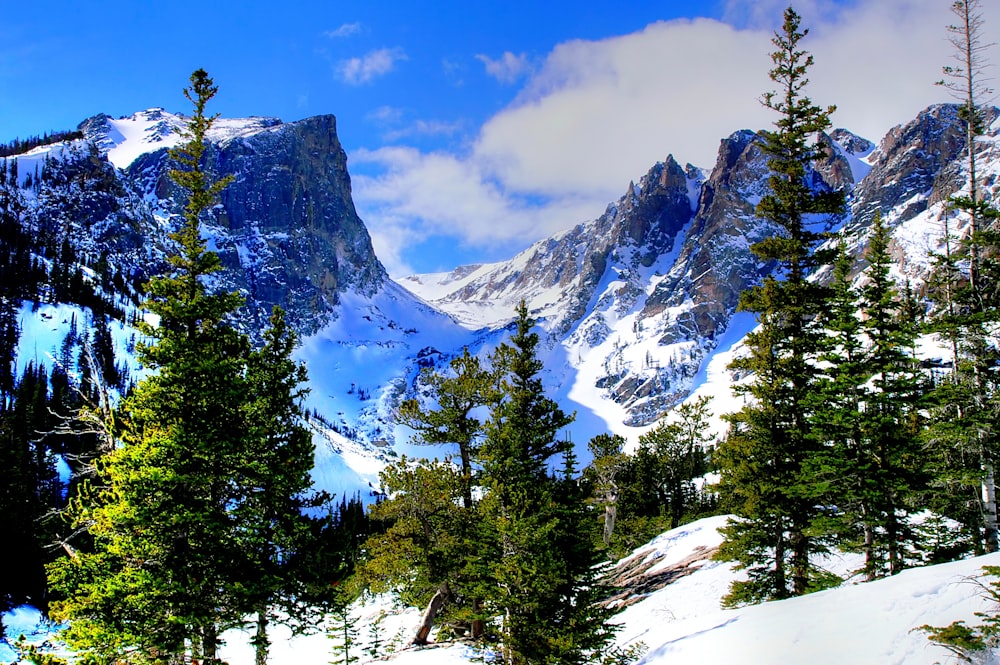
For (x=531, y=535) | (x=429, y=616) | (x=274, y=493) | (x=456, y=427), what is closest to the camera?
(x=531, y=535)

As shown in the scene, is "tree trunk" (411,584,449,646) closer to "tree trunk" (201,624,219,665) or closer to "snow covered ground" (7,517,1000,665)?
"snow covered ground" (7,517,1000,665)

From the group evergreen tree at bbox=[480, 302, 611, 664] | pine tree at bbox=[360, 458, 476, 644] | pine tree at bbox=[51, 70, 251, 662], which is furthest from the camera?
pine tree at bbox=[360, 458, 476, 644]

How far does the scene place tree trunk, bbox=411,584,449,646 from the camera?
78.7 ft

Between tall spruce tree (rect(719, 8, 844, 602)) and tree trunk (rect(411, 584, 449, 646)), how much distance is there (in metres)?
12.0

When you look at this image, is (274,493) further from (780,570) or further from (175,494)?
(780,570)

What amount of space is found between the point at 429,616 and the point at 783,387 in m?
17.2

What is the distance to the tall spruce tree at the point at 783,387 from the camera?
1897 cm

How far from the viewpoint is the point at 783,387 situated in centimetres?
1947

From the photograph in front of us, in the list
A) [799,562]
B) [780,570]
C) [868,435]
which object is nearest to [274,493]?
[780,570]

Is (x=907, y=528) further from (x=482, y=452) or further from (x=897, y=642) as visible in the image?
(x=482, y=452)

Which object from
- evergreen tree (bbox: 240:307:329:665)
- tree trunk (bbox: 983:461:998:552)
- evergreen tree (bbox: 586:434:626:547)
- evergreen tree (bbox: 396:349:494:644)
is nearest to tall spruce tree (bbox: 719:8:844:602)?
tree trunk (bbox: 983:461:998:552)

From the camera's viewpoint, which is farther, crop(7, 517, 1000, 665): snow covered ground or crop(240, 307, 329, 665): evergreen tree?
crop(240, 307, 329, 665): evergreen tree

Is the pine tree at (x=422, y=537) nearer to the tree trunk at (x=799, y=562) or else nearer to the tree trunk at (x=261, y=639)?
the tree trunk at (x=261, y=639)

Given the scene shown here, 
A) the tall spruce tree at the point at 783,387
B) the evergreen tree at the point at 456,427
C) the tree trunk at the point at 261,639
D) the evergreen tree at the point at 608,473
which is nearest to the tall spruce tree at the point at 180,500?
the tree trunk at the point at 261,639
